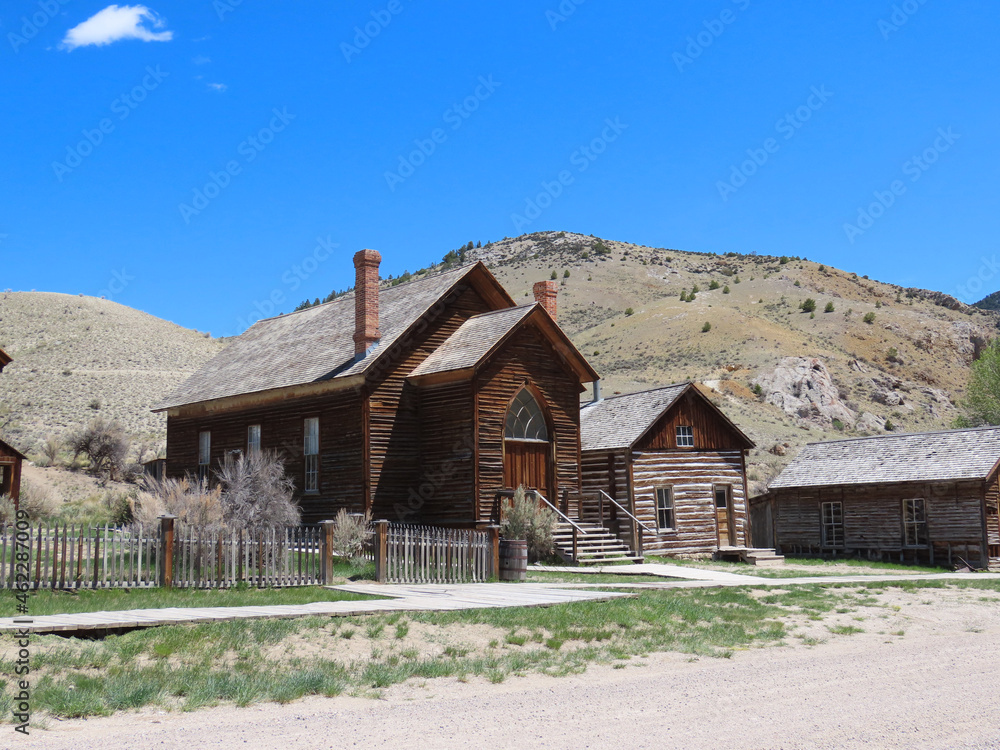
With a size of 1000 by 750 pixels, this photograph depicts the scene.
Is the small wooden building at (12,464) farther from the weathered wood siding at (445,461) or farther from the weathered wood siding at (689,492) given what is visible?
the weathered wood siding at (689,492)

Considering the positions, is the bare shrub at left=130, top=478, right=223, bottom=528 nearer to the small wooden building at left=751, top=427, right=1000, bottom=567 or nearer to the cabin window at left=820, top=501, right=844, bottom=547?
the small wooden building at left=751, top=427, right=1000, bottom=567

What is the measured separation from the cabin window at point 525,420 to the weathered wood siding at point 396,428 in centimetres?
212

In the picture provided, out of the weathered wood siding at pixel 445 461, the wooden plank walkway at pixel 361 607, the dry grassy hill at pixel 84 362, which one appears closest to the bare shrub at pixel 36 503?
the weathered wood siding at pixel 445 461

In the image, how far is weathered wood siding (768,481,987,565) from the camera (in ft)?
91.7

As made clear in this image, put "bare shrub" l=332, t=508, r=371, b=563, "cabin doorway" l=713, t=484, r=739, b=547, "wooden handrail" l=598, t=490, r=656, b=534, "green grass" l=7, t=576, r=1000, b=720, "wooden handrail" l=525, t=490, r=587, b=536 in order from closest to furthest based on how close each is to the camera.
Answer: "green grass" l=7, t=576, r=1000, b=720
"bare shrub" l=332, t=508, r=371, b=563
"wooden handrail" l=525, t=490, r=587, b=536
"wooden handrail" l=598, t=490, r=656, b=534
"cabin doorway" l=713, t=484, r=739, b=547

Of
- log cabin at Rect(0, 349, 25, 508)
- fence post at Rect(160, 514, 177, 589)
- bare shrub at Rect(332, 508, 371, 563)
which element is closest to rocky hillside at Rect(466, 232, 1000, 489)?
bare shrub at Rect(332, 508, 371, 563)

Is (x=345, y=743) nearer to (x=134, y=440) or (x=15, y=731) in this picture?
(x=15, y=731)

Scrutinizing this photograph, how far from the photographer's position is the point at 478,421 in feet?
78.7

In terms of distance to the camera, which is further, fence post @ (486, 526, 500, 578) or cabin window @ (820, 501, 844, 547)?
cabin window @ (820, 501, 844, 547)

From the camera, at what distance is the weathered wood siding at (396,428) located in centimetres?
2439

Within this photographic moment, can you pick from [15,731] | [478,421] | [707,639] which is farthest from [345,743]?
[478,421]

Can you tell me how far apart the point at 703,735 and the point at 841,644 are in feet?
20.2

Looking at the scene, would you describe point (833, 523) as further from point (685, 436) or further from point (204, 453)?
point (204, 453)

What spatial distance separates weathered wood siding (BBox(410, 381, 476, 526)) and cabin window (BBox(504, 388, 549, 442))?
52.7 inches
